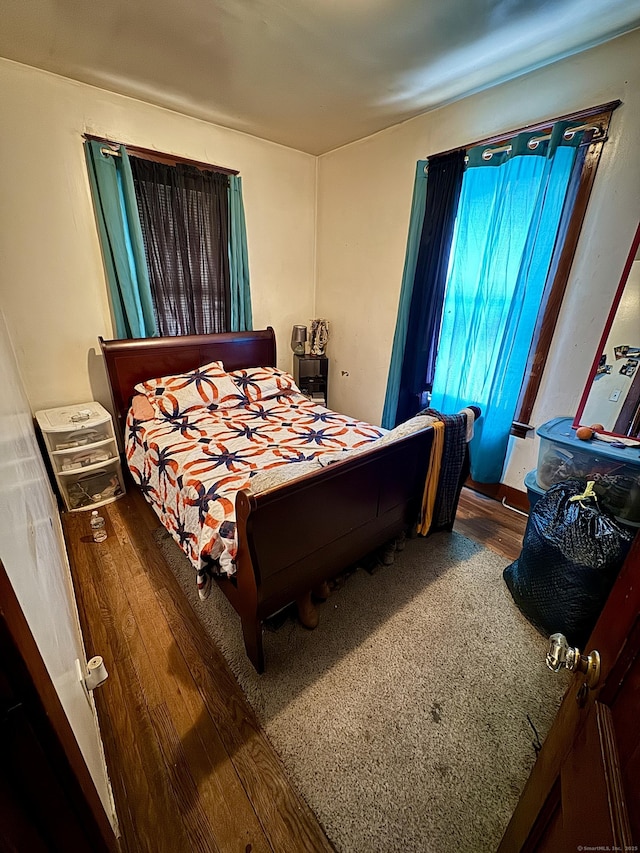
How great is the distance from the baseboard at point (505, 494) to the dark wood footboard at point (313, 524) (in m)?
1.10

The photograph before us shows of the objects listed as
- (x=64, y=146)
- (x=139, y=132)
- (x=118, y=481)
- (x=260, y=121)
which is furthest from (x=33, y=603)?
(x=260, y=121)

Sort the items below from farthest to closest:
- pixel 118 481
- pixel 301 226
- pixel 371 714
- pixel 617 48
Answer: pixel 301 226 < pixel 118 481 < pixel 617 48 < pixel 371 714

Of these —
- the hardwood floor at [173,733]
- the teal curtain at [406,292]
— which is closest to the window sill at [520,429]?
the teal curtain at [406,292]

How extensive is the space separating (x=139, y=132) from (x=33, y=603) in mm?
3107

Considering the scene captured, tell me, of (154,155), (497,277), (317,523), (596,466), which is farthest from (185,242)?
(596,466)

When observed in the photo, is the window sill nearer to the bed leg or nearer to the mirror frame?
the mirror frame

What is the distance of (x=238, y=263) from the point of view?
3.04m

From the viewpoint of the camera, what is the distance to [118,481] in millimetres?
2648

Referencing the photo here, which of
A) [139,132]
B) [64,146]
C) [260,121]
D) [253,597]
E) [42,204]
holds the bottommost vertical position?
[253,597]

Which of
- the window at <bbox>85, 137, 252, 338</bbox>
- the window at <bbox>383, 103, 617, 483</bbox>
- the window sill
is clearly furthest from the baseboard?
the window at <bbox>85, 137, 252, 338</bbox>

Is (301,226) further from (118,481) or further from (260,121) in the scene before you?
(118,481)

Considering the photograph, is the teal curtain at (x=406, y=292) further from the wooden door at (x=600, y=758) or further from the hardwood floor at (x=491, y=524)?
the wooden door at (x=600, y=758)

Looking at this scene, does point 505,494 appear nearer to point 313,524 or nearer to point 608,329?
point 608,329

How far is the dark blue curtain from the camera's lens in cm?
246
